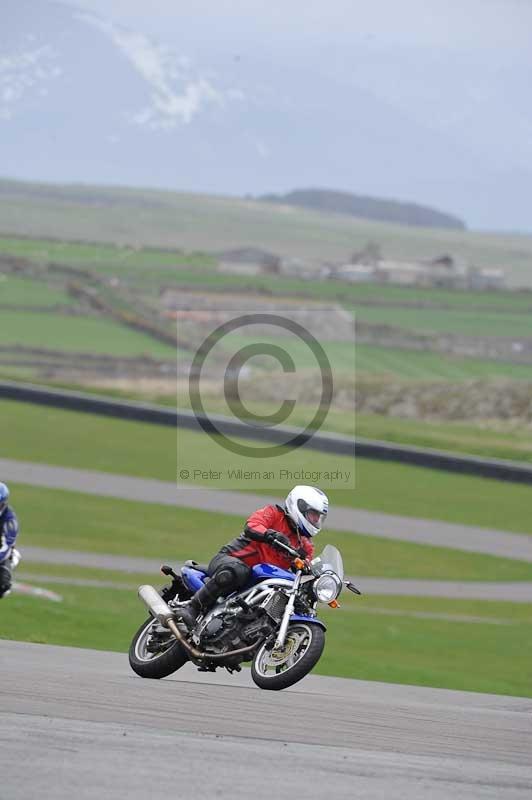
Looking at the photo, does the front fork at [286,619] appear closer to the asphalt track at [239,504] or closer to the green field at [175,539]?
the green field at [175,539]

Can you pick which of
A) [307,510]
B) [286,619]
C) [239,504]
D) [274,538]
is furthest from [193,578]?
[239,504]

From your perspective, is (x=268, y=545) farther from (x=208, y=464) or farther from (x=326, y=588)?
(x=208, y=464)

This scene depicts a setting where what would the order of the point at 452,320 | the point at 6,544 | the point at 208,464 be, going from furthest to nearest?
the point at 452,320 → the point at 208,464 → the point at 6,544

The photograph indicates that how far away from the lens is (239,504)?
37.2 m

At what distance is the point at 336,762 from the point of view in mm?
8742

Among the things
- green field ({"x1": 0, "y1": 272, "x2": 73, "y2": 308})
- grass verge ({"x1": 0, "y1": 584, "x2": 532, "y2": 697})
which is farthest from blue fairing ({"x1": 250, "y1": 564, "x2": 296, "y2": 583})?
green field ({"x1": 0, "y1": 272, "x2": 73, "y2": 308})

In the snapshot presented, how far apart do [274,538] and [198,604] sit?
904 mm

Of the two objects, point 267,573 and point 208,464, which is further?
point 208,464

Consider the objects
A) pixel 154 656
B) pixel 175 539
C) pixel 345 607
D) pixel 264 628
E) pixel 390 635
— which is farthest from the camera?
pixel 175 539

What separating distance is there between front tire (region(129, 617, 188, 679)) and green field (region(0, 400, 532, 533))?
24637 mm

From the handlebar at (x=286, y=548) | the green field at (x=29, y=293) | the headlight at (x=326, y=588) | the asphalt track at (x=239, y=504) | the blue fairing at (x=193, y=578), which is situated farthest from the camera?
the green field at (x=29, y=293)

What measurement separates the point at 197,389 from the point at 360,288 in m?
98.5

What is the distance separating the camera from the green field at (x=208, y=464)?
129 feet

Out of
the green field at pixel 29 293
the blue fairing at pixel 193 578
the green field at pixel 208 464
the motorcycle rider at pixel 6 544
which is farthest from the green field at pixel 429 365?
the blue fairing at pixel 193 578
